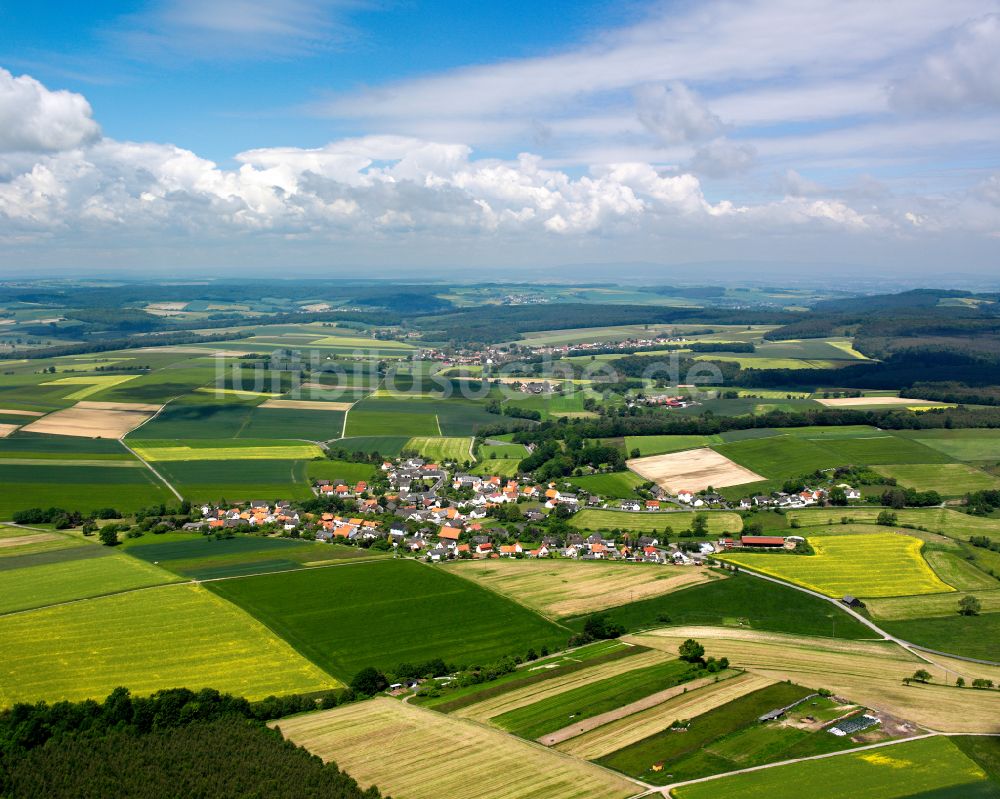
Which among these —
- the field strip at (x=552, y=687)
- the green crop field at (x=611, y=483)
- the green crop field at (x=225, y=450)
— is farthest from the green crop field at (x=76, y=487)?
the field strip at (x=552, y=687)

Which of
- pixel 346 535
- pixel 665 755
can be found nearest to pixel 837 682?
pixel 665 755

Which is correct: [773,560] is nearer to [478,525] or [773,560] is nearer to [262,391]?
[478,525]

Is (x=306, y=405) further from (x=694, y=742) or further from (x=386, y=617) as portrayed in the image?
(x=694, y=742)

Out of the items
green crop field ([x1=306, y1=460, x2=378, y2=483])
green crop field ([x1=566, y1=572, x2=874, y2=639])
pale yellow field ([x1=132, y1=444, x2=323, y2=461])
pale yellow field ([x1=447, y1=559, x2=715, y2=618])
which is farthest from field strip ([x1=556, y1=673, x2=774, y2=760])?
pale yellow field ([x1=132, y1=444, x2=323, y2=461])

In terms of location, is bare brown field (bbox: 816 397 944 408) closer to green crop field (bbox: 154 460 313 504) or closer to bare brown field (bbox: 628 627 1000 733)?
bare brown field (bbox: 628 627 1000 733)

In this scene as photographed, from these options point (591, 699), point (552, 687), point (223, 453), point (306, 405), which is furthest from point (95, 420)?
point (591, 699)

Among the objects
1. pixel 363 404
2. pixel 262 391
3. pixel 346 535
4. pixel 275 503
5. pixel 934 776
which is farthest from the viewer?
pixel 262 391

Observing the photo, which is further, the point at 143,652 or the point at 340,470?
the point at 340,470
